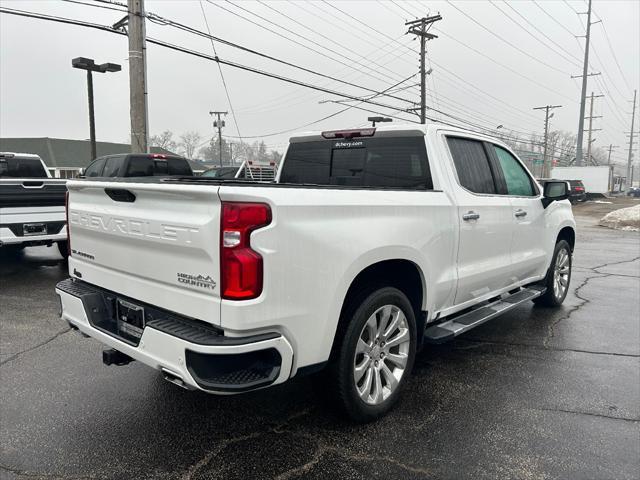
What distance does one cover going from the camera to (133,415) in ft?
10.8

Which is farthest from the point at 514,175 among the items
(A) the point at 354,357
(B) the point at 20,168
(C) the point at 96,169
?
(C) the point at 96,169

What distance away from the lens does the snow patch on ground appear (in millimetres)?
18975

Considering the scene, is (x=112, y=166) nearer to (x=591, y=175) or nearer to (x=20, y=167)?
(x=20, y=167)

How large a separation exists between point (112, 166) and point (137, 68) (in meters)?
2.37

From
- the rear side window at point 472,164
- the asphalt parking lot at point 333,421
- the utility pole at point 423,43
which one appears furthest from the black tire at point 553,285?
the utility pole at point 423,43

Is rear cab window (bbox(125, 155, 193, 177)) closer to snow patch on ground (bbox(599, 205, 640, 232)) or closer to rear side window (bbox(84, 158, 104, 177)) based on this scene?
rear side window (bbox(84, 158, 104, 177))

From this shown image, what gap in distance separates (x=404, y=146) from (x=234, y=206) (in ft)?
6.69

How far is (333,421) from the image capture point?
3.20 m

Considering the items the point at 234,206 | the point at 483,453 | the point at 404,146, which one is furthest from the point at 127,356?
the point at 404,146

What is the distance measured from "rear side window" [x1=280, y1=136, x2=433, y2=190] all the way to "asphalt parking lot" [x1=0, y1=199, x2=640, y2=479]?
1645 mm

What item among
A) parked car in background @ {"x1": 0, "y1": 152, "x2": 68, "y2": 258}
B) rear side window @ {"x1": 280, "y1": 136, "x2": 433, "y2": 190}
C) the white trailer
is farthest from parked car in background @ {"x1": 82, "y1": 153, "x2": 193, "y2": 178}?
the white trailer

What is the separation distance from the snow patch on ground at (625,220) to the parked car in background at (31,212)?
62.2ft

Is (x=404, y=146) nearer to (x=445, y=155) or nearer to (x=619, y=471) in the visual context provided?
(x=445, y=155)

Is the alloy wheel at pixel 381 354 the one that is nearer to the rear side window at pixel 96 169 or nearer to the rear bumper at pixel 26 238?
the rear bumper at pixel 26 238
